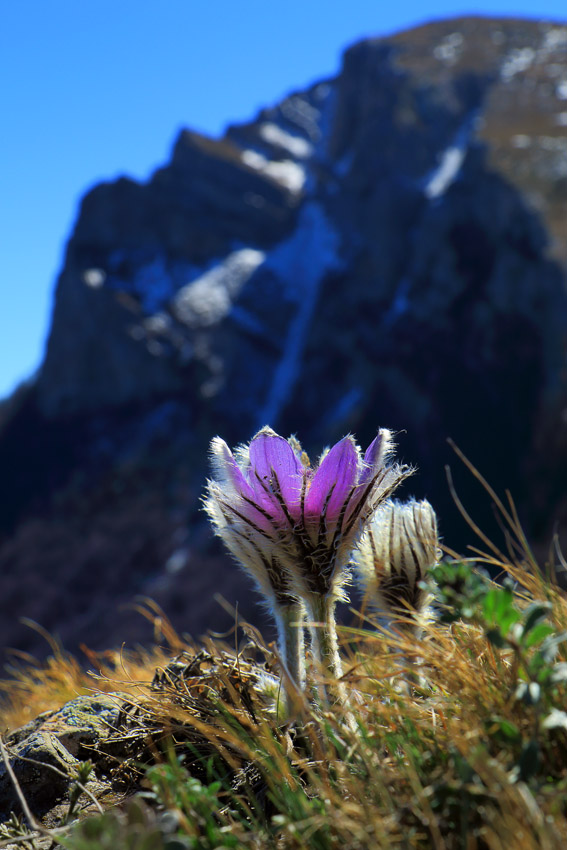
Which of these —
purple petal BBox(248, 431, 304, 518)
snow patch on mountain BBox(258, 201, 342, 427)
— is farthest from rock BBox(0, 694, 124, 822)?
snow patch on mountain BBox(258, 201, 342, 427)

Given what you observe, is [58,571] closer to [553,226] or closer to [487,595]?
[553,226]

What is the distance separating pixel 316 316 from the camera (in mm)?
40469

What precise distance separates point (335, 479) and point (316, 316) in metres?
39.6

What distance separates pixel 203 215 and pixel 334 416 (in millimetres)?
20881

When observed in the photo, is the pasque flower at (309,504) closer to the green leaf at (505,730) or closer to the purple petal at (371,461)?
the purple petal at (371,461)

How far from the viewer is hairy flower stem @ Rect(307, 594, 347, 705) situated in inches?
57.8

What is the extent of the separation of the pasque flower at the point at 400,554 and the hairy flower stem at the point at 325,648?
10.7 inches

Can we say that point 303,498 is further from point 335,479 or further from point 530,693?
point 530,693

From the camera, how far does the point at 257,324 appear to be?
1766 inches

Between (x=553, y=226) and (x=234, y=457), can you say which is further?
(x=553, y=226)

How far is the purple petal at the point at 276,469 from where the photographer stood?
1.47 m

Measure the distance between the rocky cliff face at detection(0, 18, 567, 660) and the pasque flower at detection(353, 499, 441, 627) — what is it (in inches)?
934

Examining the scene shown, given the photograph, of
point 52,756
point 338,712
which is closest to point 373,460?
point 338,712

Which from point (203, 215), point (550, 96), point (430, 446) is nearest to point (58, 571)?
point (430, 446)
